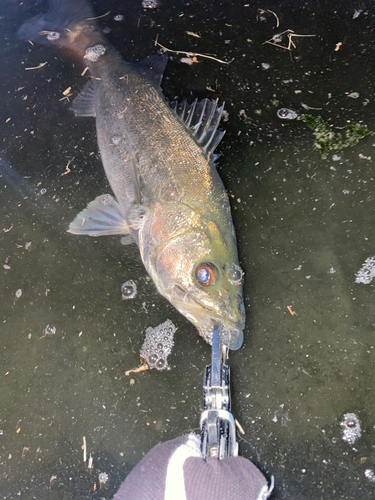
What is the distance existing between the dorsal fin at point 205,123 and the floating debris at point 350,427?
1922mm

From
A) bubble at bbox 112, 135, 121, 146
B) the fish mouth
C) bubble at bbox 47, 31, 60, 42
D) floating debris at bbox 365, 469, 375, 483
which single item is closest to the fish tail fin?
bubble at bbox 47, 31, 60, 42

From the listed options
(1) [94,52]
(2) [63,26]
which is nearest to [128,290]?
(1) [94,52]

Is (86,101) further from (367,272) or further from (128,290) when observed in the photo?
(367,272)

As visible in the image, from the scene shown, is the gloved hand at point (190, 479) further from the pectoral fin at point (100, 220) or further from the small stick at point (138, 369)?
the pectoral fin at point (100, 220)

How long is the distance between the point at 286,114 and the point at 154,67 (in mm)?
1239

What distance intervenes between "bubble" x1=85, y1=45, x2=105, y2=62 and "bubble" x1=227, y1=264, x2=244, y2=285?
237 cm

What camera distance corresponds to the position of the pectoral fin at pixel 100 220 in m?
2.46

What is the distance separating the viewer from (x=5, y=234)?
2941 mm

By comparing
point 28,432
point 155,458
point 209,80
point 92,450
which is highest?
point 209,80

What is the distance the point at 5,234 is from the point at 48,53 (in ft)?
6.08

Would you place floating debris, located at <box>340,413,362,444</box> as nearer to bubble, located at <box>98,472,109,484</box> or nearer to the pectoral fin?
bubble, located at <box>98,472,109,484</box>

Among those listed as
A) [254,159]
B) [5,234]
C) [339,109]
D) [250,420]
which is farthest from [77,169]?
[250,420]

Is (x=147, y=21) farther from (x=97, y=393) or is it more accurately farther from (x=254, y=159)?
(x=97, y=393)

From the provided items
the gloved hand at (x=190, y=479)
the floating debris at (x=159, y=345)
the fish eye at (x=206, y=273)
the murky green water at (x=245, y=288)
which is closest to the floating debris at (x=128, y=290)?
the murky green water at (x=245, y=288)
